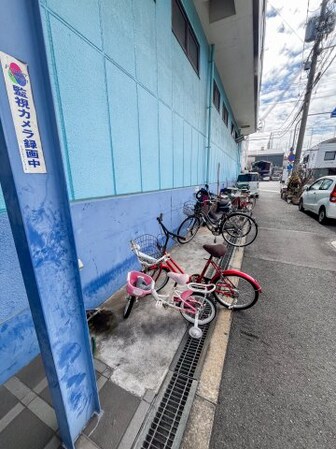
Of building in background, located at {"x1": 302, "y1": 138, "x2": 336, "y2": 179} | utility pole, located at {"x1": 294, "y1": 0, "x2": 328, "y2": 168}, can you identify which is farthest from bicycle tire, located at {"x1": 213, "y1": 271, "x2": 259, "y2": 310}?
building in background, located at {"x1": 302, "y1": 138, "x2": 336, "y2": 179}

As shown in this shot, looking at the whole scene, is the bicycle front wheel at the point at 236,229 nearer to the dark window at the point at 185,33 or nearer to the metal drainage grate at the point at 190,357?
the metal drainage grate at the point at 190,357

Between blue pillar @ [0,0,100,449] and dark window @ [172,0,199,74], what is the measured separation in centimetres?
528

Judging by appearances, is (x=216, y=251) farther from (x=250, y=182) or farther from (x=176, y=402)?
(x=250, y=182)

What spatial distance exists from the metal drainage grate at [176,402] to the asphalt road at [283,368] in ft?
0.88

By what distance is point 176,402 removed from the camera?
5.58 feet

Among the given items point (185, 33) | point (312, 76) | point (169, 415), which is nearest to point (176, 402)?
point (169, 415)

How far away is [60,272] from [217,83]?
11.0m

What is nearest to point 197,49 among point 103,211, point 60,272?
point 103,211

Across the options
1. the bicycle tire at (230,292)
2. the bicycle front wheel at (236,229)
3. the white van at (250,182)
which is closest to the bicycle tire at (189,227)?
the bicycle front wheel at (236,229)

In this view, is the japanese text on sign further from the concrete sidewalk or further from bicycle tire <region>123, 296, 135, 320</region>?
bicycle tire <region>123, 296, 135, 320</region>

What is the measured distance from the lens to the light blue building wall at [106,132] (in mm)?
1934

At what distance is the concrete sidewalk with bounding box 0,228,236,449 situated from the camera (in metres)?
1.44

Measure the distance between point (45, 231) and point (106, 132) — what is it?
2.15 m

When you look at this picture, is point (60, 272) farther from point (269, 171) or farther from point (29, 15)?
point (269, 171)
